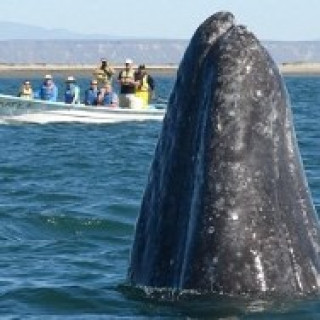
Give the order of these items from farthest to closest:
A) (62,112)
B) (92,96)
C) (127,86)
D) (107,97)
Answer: (92,96) → (107,97) → (62,112) → (127,86)

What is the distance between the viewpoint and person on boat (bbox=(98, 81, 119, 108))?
34188 mm

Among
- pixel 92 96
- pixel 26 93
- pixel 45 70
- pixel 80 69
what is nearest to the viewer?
pixel 92 96

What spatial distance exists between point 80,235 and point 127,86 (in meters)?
21.9

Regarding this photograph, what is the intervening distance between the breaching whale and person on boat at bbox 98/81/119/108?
27.2 m

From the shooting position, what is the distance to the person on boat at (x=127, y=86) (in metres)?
32.5

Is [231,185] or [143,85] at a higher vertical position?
[231,185]

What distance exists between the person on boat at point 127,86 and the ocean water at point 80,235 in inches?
227

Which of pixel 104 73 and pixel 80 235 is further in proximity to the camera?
pixel 104 73

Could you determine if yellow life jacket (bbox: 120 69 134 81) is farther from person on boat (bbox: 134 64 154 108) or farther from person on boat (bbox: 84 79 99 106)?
person on boat (bbox: 84 79 99 106)

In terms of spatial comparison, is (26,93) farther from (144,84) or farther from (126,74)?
(126,74)

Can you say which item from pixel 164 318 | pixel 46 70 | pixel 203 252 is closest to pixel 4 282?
pixel 164 318

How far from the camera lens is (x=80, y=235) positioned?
469 inches

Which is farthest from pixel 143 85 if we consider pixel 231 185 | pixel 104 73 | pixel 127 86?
pixel 231 185

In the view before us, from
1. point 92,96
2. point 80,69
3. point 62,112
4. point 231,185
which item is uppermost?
point 231,185
